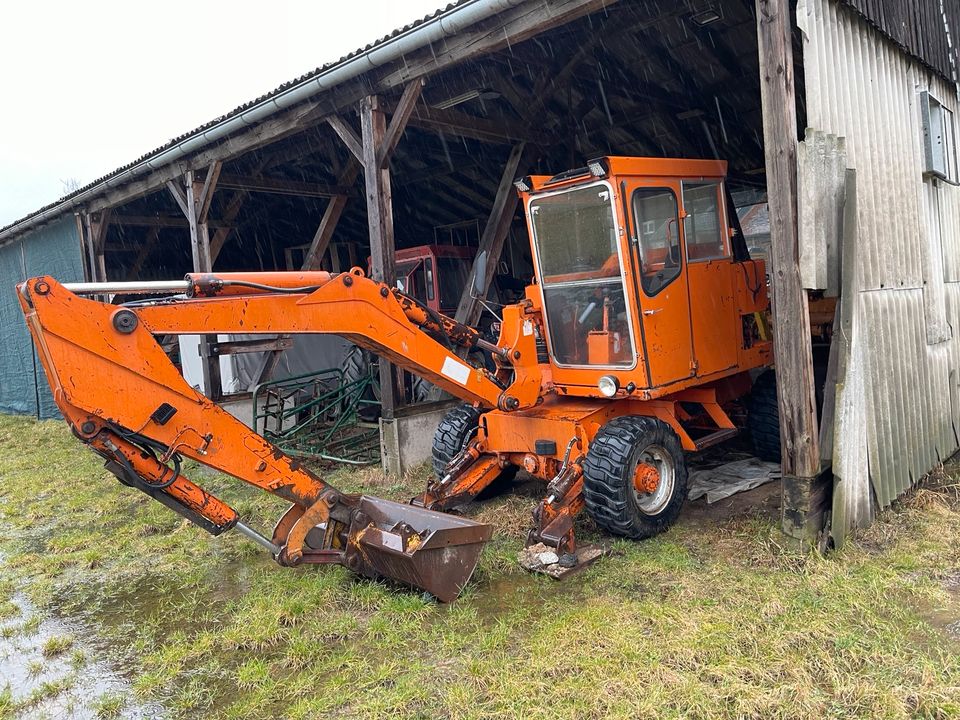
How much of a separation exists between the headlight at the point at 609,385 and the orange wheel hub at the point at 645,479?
51 cm

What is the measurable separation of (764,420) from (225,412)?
4237 mm

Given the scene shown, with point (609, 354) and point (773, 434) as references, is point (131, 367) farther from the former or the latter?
point (773, 434)

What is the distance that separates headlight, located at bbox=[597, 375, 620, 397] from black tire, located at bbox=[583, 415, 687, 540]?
0.18m

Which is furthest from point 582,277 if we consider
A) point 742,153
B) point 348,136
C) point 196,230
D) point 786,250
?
point 196,230

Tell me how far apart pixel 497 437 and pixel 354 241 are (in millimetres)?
9759

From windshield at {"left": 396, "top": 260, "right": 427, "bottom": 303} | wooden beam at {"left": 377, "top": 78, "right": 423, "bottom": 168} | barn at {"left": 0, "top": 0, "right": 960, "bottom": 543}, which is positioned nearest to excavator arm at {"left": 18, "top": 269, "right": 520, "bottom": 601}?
barn at {"left": 0, "top": 0, "right": 960, "bottom": 543}

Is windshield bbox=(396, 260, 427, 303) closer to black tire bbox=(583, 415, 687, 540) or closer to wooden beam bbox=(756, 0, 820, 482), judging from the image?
black tire bbox=(583, 415, 687, 540)

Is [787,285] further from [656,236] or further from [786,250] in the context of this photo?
[656,236]

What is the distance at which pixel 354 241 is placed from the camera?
1400 centimetres

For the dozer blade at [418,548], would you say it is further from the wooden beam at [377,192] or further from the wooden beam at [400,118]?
the wooden beam at [400,118]

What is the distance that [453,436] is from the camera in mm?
5547

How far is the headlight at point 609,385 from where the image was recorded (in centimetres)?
466

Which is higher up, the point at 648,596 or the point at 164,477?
the point at 164,477

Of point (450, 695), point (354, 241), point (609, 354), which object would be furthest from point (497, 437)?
point (354, 241)
